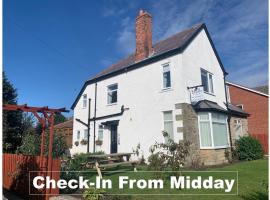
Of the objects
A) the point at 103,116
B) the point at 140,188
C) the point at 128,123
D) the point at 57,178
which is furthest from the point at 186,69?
the point at 57,178

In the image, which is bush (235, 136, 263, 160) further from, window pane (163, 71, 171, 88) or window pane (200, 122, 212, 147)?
window pane (163, 71, 171, 88)

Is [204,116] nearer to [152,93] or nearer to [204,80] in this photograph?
[204,80]

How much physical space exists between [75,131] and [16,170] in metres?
14.5

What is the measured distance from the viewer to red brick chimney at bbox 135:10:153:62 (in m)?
19.4

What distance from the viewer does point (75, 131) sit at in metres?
24.2

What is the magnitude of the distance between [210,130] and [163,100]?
11.4 ft

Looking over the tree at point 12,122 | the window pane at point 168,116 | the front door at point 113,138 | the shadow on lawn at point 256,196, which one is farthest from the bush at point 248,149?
the tree at point 12,122

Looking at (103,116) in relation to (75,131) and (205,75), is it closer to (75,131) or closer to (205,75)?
(75,131)

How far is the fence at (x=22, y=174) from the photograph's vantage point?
854 cm

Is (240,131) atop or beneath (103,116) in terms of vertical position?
beneath

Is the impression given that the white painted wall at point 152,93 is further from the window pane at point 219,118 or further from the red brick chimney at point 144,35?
the window pane at point 219,118

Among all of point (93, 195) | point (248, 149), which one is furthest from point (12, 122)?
point (248, 149)

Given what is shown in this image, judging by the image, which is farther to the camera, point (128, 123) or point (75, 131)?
point (75, 131)

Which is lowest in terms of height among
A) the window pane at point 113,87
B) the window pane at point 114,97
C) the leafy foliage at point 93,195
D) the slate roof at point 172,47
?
the leafy foliage at point 93,195
